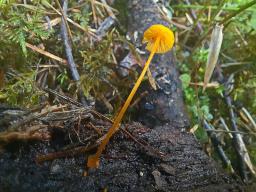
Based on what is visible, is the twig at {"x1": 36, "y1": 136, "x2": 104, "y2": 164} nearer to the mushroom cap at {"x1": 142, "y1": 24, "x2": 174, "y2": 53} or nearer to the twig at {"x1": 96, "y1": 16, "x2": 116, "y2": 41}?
the mushroom cap at {"x1": 142, "y1": 24, "x2": 174, "y2": 53}

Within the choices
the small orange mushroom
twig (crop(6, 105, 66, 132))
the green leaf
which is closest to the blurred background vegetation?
the green leaf

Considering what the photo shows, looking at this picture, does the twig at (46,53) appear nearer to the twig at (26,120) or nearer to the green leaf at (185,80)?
the twig at (26,120)

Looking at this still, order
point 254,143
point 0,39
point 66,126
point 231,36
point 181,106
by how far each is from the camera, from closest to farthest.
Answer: point 66,126 < point 0,39 < point 181,106 < point 254,143 < point 231,36

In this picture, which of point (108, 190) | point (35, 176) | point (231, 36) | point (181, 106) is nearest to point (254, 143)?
point (181, 106)

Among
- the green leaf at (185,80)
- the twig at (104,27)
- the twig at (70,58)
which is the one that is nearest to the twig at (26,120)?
the twig at (70,58)

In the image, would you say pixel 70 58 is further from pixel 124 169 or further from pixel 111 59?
pixel 124 169

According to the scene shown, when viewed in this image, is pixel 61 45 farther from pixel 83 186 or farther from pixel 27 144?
pixel 83 186

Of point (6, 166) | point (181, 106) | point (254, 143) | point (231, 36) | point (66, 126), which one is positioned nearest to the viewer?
point (6, 166)

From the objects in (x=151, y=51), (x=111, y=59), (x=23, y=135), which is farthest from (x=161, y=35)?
(x=23, y=135)
